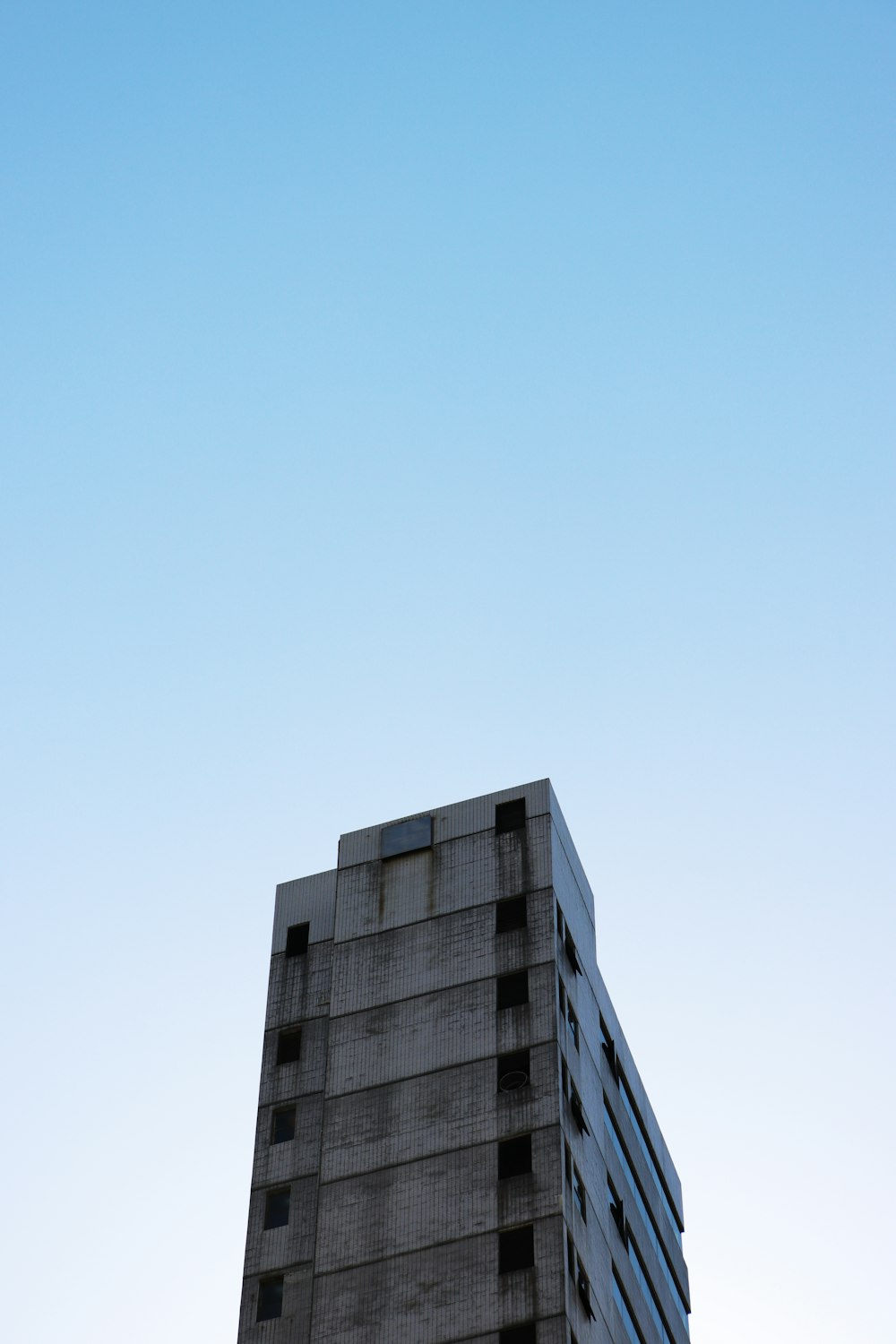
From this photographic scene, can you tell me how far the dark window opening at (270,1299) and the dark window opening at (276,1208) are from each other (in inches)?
78.8

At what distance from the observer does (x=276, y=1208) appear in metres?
66.2

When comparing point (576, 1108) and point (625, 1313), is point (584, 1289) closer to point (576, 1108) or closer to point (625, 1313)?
point (576, 1108)

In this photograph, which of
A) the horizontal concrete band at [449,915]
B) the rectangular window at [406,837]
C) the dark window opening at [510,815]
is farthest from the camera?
the rectangular window at [406,837]

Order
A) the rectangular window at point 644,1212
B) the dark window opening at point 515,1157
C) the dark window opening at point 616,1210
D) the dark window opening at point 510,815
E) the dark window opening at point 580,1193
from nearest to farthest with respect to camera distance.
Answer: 1. the dark window opening at point 515,1157
2. the dark window opening at point 580,1193
3. the dark window opening at point 616,1210
4. the dark window opening at point 510,815
5. the rectangular window at point 644,1212

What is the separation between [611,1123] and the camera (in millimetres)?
73438

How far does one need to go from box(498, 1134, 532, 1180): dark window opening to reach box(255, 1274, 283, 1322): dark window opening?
8.24m

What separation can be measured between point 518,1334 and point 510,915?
1538 cm

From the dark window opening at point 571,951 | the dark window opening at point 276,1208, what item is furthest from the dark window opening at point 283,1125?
the dark window opening at point 571,951

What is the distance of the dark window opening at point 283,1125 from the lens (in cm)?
6811

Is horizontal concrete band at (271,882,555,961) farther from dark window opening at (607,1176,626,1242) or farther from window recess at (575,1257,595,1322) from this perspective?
window recess at (575,1257,595,1322)


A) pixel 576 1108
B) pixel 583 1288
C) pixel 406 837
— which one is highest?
pixel 406 837

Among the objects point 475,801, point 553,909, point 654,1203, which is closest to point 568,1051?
point 553,909

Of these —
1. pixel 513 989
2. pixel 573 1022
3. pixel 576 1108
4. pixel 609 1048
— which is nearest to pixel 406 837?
pixel 513 989

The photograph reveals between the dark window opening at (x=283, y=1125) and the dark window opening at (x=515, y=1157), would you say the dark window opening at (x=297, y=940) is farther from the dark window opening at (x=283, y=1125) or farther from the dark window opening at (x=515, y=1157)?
the dark window opening at (x=515, y=1157)
